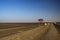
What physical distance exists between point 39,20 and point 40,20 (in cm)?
33

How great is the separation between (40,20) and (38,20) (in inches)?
28.3

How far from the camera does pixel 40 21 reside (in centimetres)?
3288

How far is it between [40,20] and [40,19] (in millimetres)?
249

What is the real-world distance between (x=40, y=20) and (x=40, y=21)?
0.64ft

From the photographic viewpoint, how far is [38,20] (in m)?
33.5

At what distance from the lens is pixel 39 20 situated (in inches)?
1307

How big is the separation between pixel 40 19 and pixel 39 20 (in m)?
0.51

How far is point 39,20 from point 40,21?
41cm

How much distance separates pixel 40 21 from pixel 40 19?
41cm

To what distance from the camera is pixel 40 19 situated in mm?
32750
